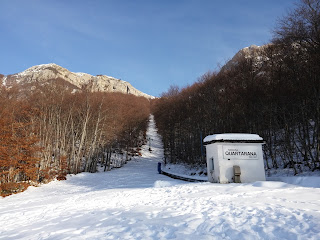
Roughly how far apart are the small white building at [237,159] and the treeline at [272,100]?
330cm

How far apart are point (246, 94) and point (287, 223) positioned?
50.9 ft

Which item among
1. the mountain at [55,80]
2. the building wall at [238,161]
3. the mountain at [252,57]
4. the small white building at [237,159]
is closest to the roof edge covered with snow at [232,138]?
the small white building at [237,159]

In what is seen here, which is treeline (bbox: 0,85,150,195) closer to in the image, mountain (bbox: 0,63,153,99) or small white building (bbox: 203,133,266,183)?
mountain (bbox: 0,63,153,99)

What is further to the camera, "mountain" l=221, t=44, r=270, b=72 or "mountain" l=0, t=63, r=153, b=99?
"mountain" l=0, t=63, r=153, b=99

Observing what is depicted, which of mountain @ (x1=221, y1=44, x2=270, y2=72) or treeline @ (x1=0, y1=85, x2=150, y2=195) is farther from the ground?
mountain @ (x1=221, y1=44, x2=270, y2=72)

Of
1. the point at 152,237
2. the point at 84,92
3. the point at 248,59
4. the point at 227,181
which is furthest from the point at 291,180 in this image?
the point at 84,92

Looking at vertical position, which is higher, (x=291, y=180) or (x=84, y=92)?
(x=84, y=92)

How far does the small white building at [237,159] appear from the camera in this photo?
36.3ft

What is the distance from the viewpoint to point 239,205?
596 centimetres

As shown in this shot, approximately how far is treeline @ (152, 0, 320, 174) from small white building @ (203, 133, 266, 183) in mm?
3301

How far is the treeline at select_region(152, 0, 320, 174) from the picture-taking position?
13305 millimetres

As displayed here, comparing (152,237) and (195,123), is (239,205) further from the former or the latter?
(195,123)

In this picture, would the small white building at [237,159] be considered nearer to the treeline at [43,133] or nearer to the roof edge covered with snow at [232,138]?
the roof edge covered with snow at [232,138]

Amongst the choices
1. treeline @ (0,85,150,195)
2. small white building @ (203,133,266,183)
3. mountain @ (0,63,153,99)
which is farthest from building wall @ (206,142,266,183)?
mountain @ (0,63,153,99)
